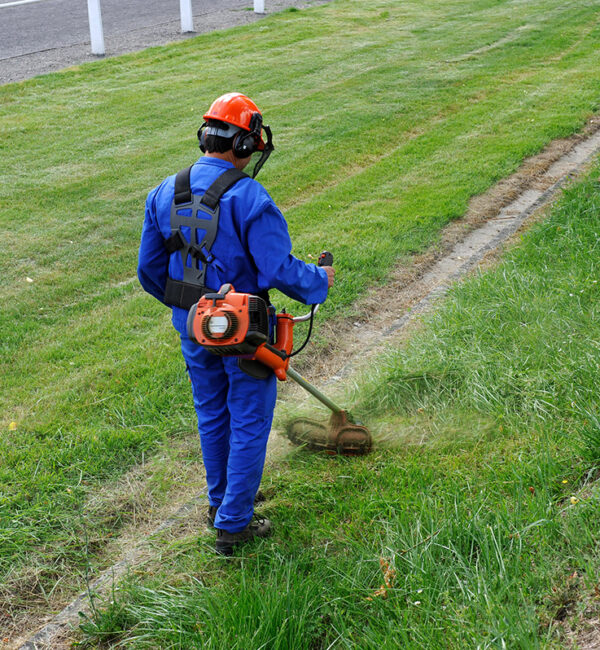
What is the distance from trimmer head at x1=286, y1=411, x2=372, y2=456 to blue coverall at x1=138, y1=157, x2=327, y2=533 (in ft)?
2.47

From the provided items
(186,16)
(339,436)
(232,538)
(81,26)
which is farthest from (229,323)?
(81,26)

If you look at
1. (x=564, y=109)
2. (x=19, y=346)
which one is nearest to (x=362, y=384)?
(x=19, y=346)

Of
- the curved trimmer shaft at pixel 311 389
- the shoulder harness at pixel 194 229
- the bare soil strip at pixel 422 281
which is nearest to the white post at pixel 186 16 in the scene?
the bare soil strip at pixel 422 281

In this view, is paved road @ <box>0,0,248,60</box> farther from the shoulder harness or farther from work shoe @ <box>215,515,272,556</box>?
work shoe @ <box>215,515,272,556</box>

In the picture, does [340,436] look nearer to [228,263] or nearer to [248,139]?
[228,263]

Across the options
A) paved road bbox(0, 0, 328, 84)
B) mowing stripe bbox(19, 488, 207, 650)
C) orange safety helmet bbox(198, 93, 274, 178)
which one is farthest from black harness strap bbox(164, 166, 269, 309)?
paved road bbox(0, 0, 328, 84)

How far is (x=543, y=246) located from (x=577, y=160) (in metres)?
3.37

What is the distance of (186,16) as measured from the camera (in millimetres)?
15344

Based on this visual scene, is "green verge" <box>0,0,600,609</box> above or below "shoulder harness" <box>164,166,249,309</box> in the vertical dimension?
below

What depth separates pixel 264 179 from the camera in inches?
357

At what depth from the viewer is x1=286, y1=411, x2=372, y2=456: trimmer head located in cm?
419

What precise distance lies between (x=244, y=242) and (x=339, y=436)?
1.43m

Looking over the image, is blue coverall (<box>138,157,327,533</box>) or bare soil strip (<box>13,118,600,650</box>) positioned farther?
bare soil strip (<box>13,118,600,650</box>)

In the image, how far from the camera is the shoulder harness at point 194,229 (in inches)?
126
